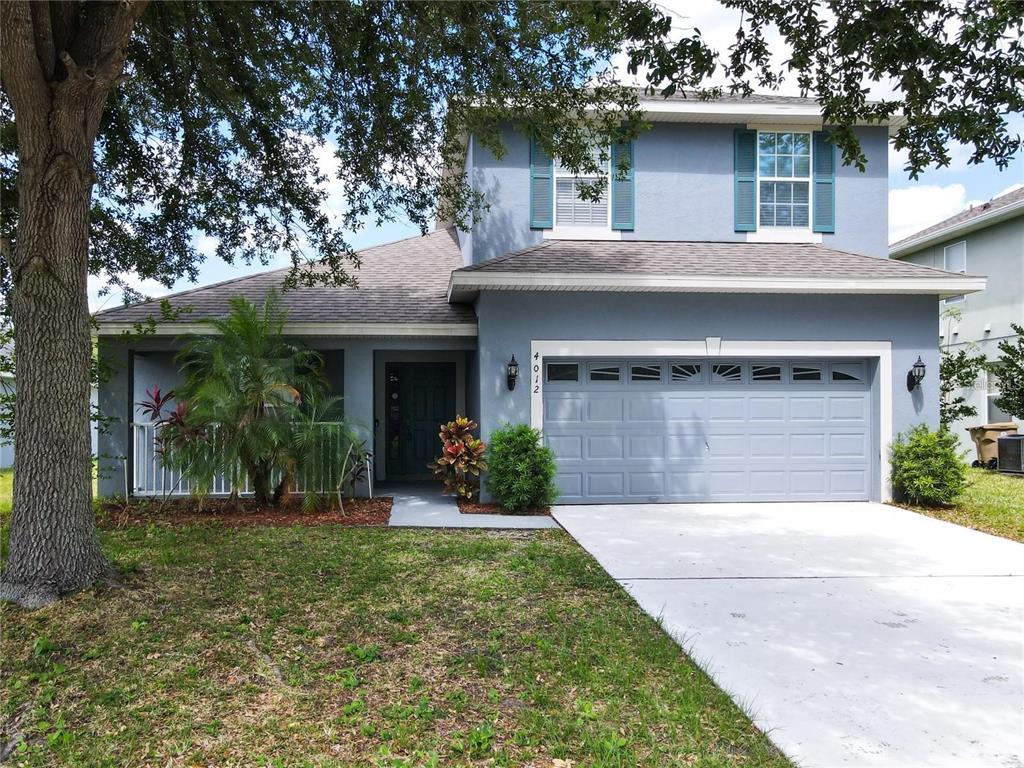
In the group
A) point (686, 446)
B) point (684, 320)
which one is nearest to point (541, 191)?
point (684, 320)

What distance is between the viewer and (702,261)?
10.2 meters

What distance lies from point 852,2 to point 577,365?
19.1 feet

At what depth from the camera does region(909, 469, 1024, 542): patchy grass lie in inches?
335

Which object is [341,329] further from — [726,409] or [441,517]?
[726,409]

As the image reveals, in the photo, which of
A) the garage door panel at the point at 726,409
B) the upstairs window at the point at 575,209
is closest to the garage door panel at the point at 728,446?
the garage door panel at the point at 726,409

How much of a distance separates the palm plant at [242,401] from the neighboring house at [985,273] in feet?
46.3

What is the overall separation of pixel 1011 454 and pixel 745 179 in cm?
861

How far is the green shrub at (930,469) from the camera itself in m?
9.66

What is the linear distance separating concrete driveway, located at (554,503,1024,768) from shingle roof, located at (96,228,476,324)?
4.15 m

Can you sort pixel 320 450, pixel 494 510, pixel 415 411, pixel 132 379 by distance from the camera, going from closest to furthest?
pixel 320 450 → pixel 494 510 → pixel 132 379 → pixel 415 411

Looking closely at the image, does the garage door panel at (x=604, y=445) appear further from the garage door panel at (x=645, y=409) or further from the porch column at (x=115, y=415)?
the porch column at (x=115, y=415)

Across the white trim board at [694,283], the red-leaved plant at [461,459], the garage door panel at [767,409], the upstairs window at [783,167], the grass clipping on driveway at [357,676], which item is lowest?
the grass clipping on driveway at [357,676]

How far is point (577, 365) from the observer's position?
10.1m

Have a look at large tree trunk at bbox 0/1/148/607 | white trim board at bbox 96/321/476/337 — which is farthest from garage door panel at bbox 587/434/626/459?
large tree trunk at bbox 0/1/148/607
